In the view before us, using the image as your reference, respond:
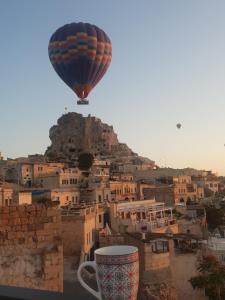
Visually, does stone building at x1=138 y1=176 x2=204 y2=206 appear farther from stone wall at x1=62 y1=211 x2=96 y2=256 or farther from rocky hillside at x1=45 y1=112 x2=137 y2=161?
rocky hillside at x1=45 y1=112 x2=137 y2=161

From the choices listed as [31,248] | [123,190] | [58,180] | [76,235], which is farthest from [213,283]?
[123,190]

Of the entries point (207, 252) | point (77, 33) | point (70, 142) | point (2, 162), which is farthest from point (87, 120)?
point (207, 252)

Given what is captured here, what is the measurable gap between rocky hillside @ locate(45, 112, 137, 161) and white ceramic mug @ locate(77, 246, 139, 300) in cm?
8993

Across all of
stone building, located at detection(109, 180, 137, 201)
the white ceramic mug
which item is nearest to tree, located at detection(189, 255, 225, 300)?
the white ceramic mug

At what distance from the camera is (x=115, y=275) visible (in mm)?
2988

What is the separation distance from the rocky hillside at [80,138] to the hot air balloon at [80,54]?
2354 inches

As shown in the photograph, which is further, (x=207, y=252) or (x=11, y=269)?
(x=207, y=252)

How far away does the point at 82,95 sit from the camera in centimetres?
3469

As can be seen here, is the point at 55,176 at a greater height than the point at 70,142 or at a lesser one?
lesser

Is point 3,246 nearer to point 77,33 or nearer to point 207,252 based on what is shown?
point 207,252

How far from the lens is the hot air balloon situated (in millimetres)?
31953

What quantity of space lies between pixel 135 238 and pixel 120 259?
19.0 m

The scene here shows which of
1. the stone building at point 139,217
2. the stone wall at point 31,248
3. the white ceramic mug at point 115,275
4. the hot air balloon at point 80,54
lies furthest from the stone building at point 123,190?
the white ceramic mug at point 115,275

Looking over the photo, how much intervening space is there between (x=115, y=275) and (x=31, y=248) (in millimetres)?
4194
